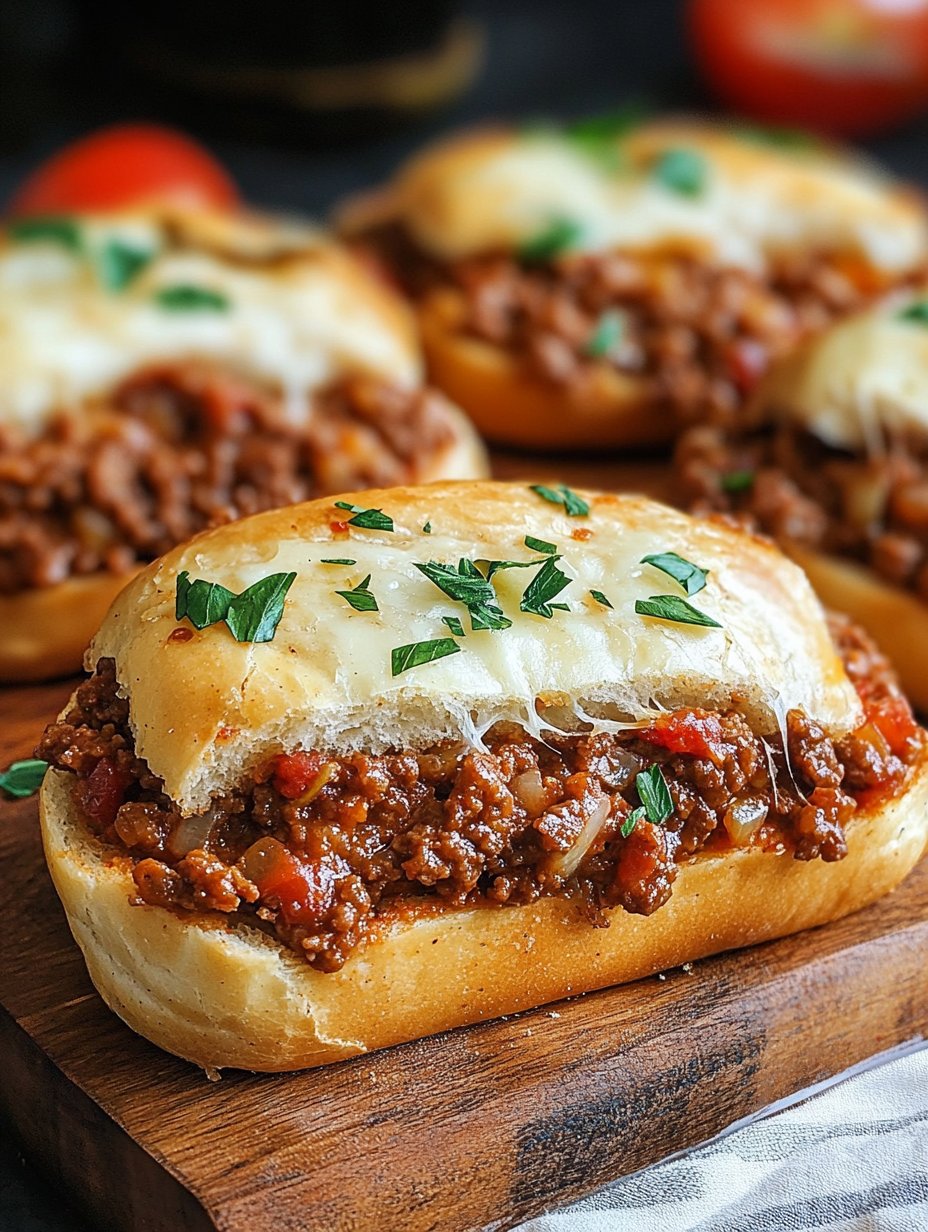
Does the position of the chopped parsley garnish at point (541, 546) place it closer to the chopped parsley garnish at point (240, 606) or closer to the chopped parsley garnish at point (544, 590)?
the chopped parsley garnish at point (544, 590)

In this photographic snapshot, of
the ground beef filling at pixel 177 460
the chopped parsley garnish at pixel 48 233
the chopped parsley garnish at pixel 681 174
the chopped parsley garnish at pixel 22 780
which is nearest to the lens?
the chopped parsley garnish at pixel 22 780

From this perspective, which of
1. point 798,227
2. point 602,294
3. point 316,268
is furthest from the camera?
point 798,227

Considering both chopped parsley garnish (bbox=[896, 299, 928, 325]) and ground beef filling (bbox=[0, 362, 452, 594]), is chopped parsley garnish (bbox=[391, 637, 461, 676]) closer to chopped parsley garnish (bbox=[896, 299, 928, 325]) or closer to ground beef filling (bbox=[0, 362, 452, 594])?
ground beef filling (bbox=[0, 362, 452, 594])

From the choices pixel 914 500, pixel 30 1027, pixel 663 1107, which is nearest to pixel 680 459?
pixel 914 500

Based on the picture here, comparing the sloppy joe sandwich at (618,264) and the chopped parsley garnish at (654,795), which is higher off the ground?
the sloppy joe sandwich at (618,264)

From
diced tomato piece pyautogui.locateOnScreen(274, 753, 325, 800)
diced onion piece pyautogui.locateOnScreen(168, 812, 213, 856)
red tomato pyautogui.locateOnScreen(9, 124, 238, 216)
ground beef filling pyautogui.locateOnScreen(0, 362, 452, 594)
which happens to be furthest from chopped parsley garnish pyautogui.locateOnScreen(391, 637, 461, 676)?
red tomato pyautogui.locateOnScreen(9, 124, 238, 216)

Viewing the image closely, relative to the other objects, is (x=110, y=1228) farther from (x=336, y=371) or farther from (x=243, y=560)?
(x=336, y=371)

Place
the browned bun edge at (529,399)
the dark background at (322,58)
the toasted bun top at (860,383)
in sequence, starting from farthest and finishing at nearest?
the dark background at (322,58), the browned bun edge at (529,399), the toasted bun top at (860,383)

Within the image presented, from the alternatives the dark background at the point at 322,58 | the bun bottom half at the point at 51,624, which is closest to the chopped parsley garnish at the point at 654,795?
the bun bottom half at the point at 51,624
